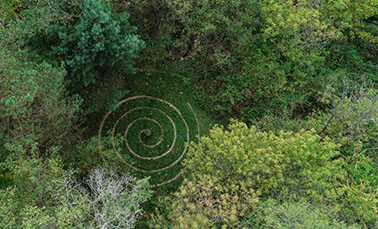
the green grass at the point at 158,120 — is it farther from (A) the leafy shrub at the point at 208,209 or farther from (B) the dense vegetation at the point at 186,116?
(A) the leafy shrub at the point at 208,209

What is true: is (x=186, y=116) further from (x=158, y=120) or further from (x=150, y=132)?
(x=150, y=132)

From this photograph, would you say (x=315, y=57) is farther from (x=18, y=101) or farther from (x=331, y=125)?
(x=18, y=101)

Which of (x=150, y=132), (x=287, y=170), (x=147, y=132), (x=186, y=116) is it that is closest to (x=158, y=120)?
(x=150, y=132)

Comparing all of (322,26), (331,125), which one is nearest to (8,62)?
(331,125)

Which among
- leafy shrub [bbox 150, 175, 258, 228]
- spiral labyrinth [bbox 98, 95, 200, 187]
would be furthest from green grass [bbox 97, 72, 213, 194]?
leafy shrub [bbox 150, 175, 258, 228]

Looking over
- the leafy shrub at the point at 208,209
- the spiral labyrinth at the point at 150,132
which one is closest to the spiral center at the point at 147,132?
the spiral labyrinth at the point at 150,132

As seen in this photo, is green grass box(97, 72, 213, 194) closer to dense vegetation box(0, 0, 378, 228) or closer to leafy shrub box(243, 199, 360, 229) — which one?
dense vegetation box(0, 0, 378, 228)
